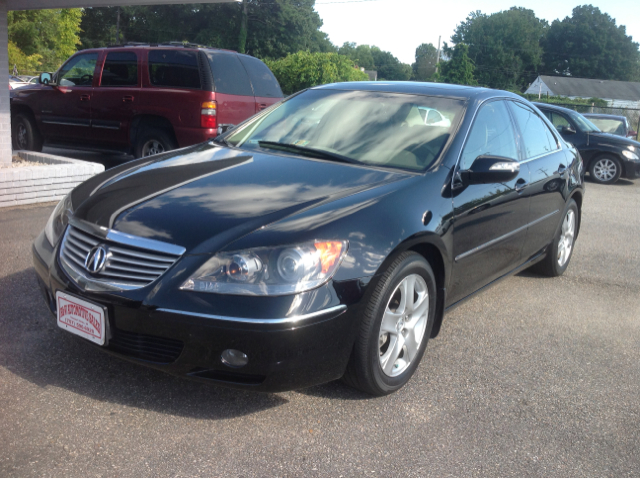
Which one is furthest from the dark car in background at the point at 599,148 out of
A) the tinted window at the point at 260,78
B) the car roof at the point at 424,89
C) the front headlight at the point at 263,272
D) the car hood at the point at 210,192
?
the front headlight at the point at 263,272

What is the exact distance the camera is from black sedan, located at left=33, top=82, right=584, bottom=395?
271 cm

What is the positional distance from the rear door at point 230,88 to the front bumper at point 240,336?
6.38 meters

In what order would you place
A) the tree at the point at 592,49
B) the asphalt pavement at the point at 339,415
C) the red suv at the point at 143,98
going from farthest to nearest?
1. the tree at the point at 592,49
2. the red suv at the point at 143,98
3. the asphalt pavement at the point at 339,415

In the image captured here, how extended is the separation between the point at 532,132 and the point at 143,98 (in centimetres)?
613

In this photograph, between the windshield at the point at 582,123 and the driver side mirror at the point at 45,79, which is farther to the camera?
the windshield at the point at 582,123

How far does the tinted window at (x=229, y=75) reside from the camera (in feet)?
29.9

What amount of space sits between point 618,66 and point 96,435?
121 metres

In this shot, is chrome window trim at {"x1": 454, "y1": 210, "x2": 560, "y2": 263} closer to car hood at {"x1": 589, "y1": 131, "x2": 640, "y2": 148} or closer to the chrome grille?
the chrome grille

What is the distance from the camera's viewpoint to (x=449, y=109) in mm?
4113

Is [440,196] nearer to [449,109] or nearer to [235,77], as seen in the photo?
[449,109]

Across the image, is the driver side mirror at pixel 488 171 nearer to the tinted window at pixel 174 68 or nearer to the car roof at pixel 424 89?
the car roof at pixel 424 89

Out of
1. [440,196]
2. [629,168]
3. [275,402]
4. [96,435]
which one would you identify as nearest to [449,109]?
[440,196]

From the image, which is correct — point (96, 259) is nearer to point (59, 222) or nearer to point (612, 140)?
point (59, 222)

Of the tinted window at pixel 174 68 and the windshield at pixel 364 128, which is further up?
the tinted window at pixel 174 68
